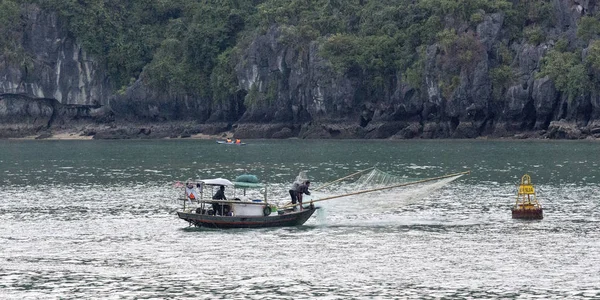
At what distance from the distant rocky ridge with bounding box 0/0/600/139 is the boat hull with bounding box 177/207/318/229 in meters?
77.5

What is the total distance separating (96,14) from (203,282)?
419 ft

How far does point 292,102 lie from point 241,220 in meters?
96.7

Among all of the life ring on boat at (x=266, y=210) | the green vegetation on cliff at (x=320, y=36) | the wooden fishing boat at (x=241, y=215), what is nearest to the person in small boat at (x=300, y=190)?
the wooden fishing boat at (x=241, y=215)

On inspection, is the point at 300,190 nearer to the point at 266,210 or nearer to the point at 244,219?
the point at 266,210

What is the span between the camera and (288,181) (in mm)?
68938

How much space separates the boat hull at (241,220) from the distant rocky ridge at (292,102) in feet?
254

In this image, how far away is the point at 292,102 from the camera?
141 meters

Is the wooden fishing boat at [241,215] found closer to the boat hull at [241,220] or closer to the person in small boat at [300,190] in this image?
the boat hull at [241,220]

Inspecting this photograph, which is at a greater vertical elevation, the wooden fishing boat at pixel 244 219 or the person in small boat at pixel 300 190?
the person in small boat at pixel 300 190

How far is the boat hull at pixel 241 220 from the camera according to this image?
1770 inches

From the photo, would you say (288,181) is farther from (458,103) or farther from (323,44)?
(323,44)

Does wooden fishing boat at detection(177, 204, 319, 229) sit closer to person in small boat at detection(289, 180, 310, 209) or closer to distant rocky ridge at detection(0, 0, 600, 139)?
person in small boat at detection(289, 180, 310, 209)

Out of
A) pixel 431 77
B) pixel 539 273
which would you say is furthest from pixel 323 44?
pixel 539 273

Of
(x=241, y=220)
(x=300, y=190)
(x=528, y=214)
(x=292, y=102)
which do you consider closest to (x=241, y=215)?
(x=241, y=220)
